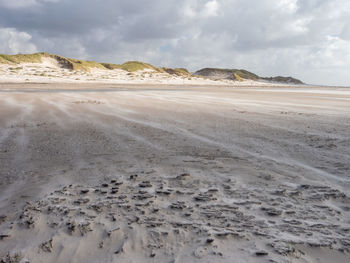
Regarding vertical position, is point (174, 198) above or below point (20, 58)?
below

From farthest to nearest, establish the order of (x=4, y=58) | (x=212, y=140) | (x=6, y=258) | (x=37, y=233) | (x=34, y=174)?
1. (x=4, y=58)
2. (x=212, y=140)
3. (x=34, y=174)
4. (x=37, y=233)
5. (x=6, y=258)

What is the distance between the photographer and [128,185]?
2666 mm

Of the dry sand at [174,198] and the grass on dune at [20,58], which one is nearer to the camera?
the dry sand at [174,198]

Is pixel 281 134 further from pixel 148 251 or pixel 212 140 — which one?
pixel 148 251

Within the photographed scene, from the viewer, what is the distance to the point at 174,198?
2.38 metres

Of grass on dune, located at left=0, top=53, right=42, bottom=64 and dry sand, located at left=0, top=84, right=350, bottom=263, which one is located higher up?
grass on dune, located at left=0, top=53, right=42, bottom=64

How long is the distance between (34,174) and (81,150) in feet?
3.35

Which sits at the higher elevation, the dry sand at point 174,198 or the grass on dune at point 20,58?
the grass on dune at point 20,58

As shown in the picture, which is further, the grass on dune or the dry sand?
the grass on dune

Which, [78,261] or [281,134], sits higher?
[281,134]

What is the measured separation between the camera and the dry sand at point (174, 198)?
168cm

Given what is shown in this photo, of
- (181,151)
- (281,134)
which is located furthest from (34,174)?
(281,134)

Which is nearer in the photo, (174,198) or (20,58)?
(174,198)

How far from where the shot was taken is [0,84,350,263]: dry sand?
168 centimetres
